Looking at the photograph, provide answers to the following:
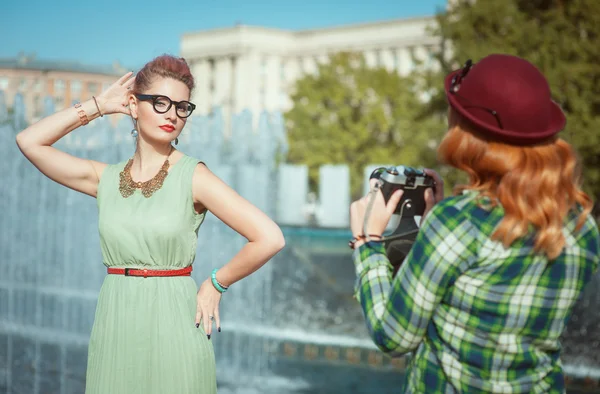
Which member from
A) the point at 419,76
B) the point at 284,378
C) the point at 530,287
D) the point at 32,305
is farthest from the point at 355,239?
the point at 419,76

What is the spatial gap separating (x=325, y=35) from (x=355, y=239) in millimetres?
79375

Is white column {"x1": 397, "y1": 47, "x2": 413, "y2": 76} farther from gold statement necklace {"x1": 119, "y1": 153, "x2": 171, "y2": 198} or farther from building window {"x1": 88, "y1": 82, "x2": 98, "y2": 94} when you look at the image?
gold statement necklace {"x1": 119, "y1": 153, "x2": 171, "y2": 198}

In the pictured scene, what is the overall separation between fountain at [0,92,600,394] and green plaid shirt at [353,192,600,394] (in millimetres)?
5145

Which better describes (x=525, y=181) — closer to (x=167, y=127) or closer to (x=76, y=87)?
(x=167, y=127)

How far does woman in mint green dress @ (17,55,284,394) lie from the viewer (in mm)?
2723

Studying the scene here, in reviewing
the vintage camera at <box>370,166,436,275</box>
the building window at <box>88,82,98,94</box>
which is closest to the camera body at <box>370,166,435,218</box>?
the vintage camera at <box>370,166,436,275</box>

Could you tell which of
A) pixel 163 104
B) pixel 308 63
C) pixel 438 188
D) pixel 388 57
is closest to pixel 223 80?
pixel 308 63

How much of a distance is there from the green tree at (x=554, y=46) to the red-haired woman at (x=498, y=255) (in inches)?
770

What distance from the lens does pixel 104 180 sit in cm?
288

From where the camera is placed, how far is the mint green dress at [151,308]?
273 cm

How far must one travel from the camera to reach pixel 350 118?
1955 inches

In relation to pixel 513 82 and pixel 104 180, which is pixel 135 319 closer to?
pixel 104 180

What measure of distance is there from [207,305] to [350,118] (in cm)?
4717

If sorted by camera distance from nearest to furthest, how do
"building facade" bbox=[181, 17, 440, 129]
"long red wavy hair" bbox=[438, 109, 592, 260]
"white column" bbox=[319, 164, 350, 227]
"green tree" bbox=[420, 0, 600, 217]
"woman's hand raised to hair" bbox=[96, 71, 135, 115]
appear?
"long red wavy hair" bbox=[438, 109, 592, 260] → "woman's hand raised to hair" bbox=[96, 71, 135, 115] → "green tree" bbox=[420, 0, 600, 217] → "white column" bbox=[319, 164, 350, 227] → "building facade" bbox=[181, 17, 440, 129]
